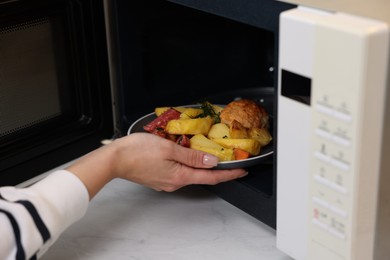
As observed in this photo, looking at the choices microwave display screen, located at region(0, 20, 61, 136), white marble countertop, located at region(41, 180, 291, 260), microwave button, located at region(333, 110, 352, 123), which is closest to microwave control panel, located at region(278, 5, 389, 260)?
microwave button, located at region(333, 110, 352, 123)

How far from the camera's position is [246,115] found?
110 cm

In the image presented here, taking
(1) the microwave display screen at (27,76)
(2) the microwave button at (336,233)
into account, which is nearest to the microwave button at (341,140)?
(2) the microwave button at (336,233)

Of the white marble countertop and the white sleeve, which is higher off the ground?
the white sleeve

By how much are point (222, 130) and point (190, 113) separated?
0.26 ft

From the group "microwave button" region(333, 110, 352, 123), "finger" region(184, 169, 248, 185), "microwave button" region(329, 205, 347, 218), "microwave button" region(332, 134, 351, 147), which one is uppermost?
"microwave button" region(333, 110, 352, 123)

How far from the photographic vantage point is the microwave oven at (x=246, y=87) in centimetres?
75

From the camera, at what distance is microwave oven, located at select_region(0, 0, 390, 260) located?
75 cm

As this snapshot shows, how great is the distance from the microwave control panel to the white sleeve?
12.2 inches

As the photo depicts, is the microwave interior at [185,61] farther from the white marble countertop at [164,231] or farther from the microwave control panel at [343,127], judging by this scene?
the microwave control panel at [343,127]

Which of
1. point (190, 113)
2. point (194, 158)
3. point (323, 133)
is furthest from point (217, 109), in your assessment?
point (323, 133)

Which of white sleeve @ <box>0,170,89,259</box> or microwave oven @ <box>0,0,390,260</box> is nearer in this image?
microwave oven @ <box>0,0,390,260</box>

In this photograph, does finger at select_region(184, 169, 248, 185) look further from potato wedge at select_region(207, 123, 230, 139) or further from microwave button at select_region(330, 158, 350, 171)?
microwave button at select_region(330, 158, 350, 171)

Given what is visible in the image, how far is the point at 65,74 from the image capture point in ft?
3.89

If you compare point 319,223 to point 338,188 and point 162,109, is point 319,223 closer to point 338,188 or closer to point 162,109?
point 338,188
